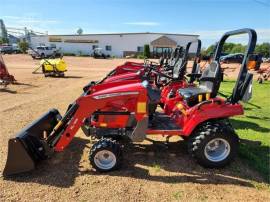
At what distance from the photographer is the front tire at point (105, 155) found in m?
4.29

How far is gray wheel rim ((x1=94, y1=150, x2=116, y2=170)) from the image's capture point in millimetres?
4344

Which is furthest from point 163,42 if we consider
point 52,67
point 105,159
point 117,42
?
point 105,159

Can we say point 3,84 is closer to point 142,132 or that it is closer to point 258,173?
point 142,132

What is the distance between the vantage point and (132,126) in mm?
4633

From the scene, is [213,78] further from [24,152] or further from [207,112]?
[24,152]

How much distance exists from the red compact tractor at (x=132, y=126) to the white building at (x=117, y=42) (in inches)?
2092

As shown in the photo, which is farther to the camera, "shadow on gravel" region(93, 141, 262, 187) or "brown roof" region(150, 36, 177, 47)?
"brown roof" region(150, 36, 177, 47)

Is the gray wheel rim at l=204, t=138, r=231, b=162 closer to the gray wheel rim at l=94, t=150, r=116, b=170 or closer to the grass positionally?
the grass

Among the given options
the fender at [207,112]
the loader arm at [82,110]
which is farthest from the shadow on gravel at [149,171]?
the fender at [207,112]

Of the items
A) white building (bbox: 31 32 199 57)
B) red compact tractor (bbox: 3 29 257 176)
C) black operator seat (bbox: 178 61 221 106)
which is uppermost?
black operator seat (bbox: 178 61 221 106)

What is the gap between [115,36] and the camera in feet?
204

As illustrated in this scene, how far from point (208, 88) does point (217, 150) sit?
3.56 feet

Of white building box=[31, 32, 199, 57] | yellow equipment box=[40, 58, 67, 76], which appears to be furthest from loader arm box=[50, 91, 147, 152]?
white building box=[31, 32, 199, 57]

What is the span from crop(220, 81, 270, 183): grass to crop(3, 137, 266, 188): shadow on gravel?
0.29 metres
